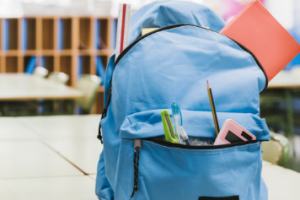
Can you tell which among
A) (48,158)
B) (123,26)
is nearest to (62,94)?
(48,158)

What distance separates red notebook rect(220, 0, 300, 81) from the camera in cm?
69

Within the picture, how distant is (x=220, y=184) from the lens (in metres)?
0.58

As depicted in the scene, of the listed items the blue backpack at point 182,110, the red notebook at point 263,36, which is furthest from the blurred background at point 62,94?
the red notebook at point 263,36

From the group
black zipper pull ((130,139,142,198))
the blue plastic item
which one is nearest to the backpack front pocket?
black zipper pull ((130,139,142,198))

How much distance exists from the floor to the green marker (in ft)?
0.90

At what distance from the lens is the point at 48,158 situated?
1023 millimetres

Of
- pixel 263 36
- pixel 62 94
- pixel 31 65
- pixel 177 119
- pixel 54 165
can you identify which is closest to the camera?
pixel 177 119

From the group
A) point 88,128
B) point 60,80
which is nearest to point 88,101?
point 60,80

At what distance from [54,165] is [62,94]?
1709 millimetres

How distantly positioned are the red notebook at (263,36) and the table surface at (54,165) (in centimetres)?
29

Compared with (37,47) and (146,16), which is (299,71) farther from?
(146,16)

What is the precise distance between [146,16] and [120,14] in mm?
55

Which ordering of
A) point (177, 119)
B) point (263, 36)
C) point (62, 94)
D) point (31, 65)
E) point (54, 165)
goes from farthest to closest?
point (31, 65), point (62, 94), point (54, 165), point (263, 36), point (177, 119)

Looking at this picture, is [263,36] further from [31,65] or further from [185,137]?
[31,65]
